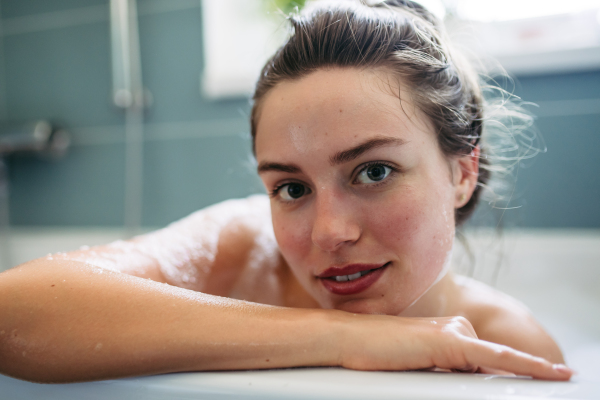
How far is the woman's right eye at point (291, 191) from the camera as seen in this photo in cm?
62

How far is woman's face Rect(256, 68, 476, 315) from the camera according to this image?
→ 0.54 meters

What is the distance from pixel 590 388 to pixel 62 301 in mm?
475

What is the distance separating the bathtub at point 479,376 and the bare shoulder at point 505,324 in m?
0.26

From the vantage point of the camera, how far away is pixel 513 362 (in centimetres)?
37

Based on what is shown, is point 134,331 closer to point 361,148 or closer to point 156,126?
point 361,148

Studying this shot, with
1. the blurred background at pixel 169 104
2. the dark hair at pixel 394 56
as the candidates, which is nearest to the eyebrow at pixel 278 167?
the dark hair at pixel 394 56

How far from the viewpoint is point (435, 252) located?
59 cm

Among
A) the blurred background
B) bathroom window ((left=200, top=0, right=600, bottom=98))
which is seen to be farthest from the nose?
the blurred background

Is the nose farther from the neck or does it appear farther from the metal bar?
the metal bar

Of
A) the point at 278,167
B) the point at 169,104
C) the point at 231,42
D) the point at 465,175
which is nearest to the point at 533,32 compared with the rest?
the point at 465,175

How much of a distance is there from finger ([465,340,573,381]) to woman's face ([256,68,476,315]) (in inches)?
7.3

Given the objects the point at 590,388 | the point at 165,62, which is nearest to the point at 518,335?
the point at 590,388

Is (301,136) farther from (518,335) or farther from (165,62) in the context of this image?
(165,62)

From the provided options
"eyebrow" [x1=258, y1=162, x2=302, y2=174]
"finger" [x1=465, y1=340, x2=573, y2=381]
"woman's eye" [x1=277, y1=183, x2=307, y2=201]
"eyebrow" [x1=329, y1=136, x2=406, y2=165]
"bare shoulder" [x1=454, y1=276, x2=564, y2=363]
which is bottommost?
"bare shoulder" [x1=454, y1=276, x2=564, y2=363]
